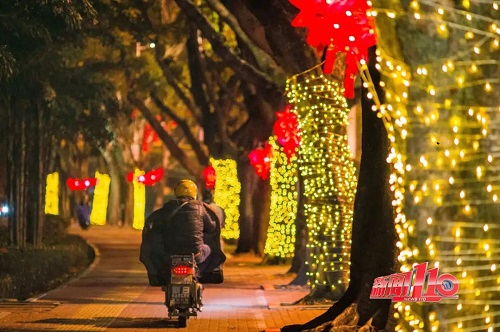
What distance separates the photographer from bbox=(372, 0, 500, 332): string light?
279 inches

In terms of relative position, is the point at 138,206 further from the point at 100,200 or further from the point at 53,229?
the point at 53,229

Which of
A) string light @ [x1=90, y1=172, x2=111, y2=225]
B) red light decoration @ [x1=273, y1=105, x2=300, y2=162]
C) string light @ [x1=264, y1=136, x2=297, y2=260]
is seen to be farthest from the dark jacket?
string light @ [x1=90, y1=172, x2=111, y2=225]

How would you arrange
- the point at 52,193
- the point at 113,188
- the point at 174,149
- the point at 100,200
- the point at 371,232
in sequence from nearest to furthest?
the point at 371,232, the point at 174,149, the point at 113,188, the point at 52,193, the point at 100,200

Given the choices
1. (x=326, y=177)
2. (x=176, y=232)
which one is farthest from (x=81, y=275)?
(x=176, y=232)

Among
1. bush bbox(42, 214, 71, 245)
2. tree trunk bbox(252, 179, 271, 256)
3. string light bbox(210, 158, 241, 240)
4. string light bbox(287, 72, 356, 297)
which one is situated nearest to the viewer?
string light bbox(287, 72, 356, 297)

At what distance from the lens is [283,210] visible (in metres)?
25.8

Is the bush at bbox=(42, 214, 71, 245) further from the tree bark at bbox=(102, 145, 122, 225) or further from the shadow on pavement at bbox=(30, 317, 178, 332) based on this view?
the shadow on pavement at bbox=(30, 317, 178, 332)

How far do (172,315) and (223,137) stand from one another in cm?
2058

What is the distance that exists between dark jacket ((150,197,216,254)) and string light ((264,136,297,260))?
10352 mm

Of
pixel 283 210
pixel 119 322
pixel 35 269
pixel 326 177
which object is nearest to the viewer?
pixel 119 322

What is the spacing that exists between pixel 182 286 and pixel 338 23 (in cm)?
408

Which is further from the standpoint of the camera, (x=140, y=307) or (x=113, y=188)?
(x=113, y=188)

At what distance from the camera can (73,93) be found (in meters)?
28.4

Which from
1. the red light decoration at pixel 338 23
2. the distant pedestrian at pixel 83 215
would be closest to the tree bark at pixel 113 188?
the distant pedestrian at pixel 83 215
